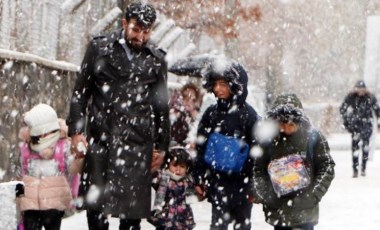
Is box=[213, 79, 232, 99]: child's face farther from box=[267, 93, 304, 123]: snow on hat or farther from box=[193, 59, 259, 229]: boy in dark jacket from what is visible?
box=[267, 93, 304, 123]: snow on hat

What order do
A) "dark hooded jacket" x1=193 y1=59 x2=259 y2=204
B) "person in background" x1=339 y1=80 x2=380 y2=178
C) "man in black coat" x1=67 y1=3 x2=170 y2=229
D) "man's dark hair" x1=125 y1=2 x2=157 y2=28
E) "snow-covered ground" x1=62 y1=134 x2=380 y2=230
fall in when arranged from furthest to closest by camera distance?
"person in background" x1=339 y1=80 x2=380 y2=178, "snow-covered ground" x1=62 y1=134 x2=380 y2=230, "dark hooded jacket" x1=193 y1=59 x2=259 y2=204, "man in black coat" x1=67 y1=3 x2=170 y2=229, "man's dark hair" x1=125 y1=2 x2=157 y2=28

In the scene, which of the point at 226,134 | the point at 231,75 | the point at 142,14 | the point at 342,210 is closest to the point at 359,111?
the point at 342,210

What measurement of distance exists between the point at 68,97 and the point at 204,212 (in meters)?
2.19

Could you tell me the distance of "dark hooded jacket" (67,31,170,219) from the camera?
17.2ft

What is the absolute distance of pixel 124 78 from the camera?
210 inches

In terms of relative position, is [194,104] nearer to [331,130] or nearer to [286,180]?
[286,180]

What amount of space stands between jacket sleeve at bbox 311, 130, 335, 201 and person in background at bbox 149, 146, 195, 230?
129 cm

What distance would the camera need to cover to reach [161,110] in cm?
543

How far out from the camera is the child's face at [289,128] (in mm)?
5453

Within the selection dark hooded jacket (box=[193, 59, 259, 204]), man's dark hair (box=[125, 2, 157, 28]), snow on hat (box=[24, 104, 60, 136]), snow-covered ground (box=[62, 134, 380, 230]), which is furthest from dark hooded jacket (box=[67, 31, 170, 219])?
snow-covered ground (box=[62, 134, 380, 230])

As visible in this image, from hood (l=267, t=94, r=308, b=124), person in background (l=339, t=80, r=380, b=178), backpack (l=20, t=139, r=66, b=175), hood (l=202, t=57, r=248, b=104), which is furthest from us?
person in background (l=339, t=80, r=380, b=178)

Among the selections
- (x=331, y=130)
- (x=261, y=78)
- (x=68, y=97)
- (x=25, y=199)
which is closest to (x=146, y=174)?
(x=25, y=199)

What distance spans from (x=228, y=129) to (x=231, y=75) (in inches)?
17.0

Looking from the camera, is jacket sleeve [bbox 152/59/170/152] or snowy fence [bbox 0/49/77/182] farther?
snowy fence [bbox 0/49/77/182]
